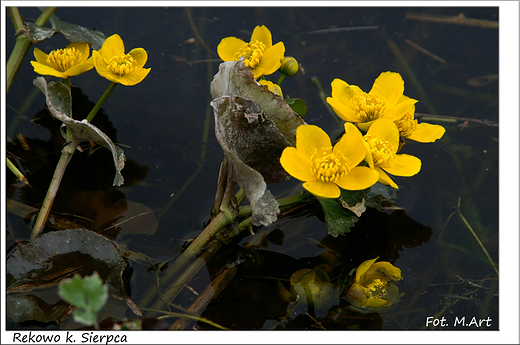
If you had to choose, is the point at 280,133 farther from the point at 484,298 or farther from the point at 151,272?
the point at 484,298

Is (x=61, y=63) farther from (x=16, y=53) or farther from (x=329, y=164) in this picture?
(x=329, y=164)

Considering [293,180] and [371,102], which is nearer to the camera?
[371,102]

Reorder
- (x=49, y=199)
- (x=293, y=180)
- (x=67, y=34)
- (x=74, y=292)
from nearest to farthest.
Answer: (x=74, y=292)
(x=49, y=199)
(x=67, y=34)
(x=293, y=180)

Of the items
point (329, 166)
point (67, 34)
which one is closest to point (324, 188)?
point (329, 166)

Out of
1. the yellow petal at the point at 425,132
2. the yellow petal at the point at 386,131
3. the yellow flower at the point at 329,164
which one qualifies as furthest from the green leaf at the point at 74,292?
the yellow petal at the point at 425,132

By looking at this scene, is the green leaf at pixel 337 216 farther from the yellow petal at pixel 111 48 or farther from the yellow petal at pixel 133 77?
the yellow petal at pixel 111 48

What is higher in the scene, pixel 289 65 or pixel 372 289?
pixel 289 65

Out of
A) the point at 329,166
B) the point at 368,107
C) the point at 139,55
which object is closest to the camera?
the point at 329,166

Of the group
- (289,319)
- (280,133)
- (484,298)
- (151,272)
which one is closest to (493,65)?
(484,298)
